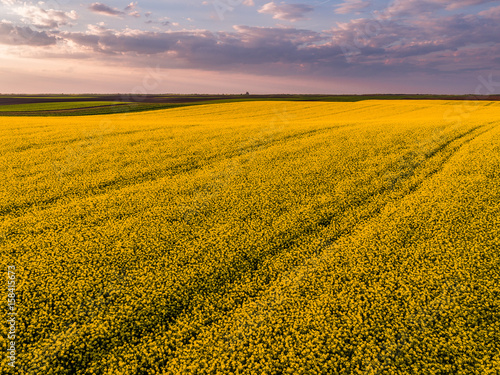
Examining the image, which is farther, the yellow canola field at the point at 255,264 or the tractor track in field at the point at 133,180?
the tractor track in field at the point at 133,180

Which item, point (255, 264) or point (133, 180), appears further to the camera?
point (133, 180)

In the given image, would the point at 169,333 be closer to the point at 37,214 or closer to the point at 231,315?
the point at 231,315

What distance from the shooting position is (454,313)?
8062 mm

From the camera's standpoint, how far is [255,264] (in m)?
10.4

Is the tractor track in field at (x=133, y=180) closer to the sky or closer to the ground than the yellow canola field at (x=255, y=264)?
closer to the sky

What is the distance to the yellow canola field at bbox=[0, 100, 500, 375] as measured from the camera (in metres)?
7.20

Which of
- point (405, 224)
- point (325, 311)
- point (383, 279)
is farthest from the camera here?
point (405, 224)

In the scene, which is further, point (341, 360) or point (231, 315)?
point (231, 315)

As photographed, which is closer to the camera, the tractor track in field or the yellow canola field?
the yellow canola field

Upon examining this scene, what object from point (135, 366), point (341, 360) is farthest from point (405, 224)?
point (135, 366)

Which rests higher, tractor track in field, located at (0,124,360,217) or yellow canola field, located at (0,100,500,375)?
tractor track in field, located at (0,124,360,217)

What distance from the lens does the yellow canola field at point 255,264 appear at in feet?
23.6

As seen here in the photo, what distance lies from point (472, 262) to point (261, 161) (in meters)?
13.2

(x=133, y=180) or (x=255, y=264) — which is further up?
(x=133, y=180)
